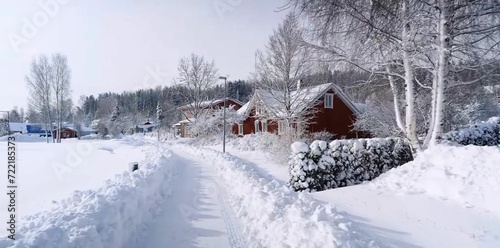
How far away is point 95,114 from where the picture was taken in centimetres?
9925

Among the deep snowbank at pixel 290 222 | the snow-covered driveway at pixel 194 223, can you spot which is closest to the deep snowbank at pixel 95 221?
the snow-covered driveway at pixel 194 223

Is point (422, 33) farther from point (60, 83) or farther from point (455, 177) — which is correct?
point (60, 83)

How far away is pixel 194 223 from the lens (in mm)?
5812

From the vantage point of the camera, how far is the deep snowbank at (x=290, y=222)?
13.7 feet

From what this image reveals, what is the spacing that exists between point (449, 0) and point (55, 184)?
15797mm

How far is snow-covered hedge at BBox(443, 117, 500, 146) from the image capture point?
12.0 m

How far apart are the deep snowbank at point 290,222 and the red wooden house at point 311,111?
13088mm

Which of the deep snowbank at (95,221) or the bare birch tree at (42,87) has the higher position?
the bare birch tree at (42,87)

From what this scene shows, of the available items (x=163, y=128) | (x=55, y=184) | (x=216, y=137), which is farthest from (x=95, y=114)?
(x=55, y=184)

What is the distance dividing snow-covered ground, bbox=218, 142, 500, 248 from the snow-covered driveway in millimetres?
2401

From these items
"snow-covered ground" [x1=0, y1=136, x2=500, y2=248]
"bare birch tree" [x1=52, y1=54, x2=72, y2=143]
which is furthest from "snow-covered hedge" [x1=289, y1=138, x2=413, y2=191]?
"bare birch tree" [x1=52, y1=54, x2=72, y2=143]

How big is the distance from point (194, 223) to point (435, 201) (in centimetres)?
504

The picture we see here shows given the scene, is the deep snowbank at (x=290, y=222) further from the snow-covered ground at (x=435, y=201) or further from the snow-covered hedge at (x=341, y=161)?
the snow-covered hedge at (x=341, y=161)

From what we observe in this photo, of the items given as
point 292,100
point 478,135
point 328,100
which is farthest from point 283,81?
point 478,135
